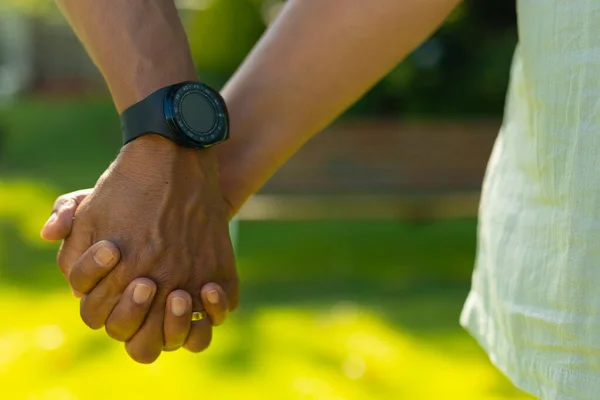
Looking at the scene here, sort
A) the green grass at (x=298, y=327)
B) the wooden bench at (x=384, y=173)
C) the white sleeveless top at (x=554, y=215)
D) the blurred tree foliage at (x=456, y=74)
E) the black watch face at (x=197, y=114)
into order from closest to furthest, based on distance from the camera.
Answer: the white sleeveless top at (x=554, y=215) < the black watch face at (x=197, y=114) < the green grass at (x=298, y=327) < the wooden bench at (x=384, y=173) < the blurred tree foliage at (x=456, y=74)

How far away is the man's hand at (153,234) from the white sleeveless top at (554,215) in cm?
41

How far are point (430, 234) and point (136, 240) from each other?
4.54m

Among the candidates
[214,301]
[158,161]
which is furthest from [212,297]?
[158,161]

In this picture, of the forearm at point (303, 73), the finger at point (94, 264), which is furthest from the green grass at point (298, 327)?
the finger at point (94, 264)

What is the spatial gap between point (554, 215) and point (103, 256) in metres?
0.58

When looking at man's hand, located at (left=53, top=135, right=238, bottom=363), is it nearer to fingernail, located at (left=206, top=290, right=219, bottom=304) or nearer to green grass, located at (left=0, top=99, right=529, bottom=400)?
fingernail, located at (left=206, top=290, right=219, bottom=304)

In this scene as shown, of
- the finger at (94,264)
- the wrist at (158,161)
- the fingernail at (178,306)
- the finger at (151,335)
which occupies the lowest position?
the finger at (151,335)

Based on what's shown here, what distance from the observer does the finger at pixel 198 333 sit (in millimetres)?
1124

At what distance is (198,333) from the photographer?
1127 mm

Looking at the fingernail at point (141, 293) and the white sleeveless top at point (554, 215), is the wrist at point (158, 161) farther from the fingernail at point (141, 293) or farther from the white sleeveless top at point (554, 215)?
the white sleeveless top at point (554, 215)

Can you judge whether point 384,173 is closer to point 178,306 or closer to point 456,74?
point 456,74

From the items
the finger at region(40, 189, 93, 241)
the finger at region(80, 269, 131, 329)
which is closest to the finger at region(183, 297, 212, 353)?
the finger at region(80, 269, 131, 329)

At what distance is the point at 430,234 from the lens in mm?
5480

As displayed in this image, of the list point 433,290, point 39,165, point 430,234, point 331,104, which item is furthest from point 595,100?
point 39,165
